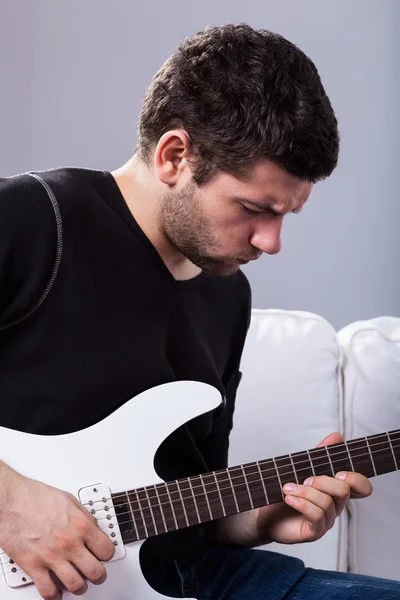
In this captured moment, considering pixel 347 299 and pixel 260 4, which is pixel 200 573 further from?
pixel 260 4

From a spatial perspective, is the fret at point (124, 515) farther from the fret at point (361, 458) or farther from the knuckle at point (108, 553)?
the fret at point (361, 458)

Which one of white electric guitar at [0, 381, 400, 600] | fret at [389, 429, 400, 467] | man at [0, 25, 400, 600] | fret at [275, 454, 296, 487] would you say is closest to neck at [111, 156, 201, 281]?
man at [0, 25, 400, 600]

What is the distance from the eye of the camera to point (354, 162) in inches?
84.9

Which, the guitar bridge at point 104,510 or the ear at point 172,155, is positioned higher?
the ear at point 172,155

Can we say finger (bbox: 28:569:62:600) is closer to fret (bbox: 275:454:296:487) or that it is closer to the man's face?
fret (bbox: 275:454:296:487)

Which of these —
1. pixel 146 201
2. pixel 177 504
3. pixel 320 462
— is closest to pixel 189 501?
pixel 177 504

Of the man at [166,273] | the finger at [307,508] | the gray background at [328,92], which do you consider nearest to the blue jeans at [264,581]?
the man at [166,273]

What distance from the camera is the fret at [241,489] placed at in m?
1.21

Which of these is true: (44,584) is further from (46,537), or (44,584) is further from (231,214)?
(231,214)

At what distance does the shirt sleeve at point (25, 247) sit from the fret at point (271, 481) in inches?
16.2

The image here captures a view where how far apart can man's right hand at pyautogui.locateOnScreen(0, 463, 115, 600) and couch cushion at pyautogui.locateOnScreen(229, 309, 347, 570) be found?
0.64m

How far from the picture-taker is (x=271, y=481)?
124 cm

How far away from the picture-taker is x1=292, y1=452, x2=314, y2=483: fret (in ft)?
4.14

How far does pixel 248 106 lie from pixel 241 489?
0.56 meters
